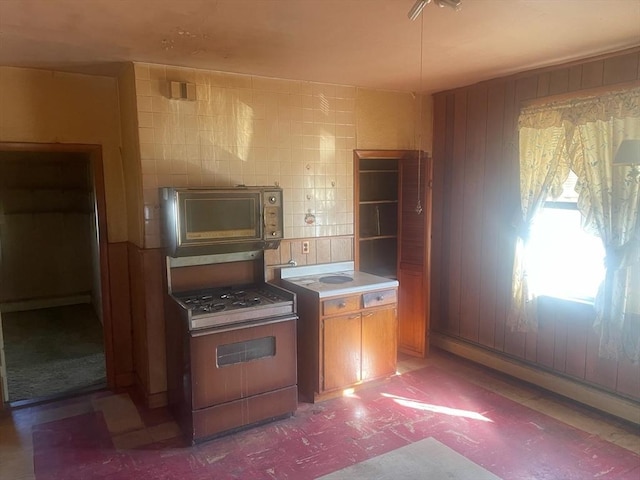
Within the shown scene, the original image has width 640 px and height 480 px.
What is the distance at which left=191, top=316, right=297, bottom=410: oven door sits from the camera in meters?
2.77

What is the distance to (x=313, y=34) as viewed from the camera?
8.09ft

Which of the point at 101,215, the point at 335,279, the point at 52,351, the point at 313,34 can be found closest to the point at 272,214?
the point at 335,279

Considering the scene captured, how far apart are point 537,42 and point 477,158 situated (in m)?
1.28

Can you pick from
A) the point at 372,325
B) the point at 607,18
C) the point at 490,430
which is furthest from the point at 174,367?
the point at 607,18

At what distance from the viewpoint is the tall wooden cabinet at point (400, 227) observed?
13.3 feet

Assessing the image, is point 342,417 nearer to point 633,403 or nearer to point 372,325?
point 372,325

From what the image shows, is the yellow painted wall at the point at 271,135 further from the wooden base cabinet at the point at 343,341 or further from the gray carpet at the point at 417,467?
the gray carpet at the point at 417,467

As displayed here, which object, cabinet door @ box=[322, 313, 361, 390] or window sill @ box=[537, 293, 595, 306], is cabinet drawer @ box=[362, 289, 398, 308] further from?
window sill @ box=[537, 293, 595, 306]

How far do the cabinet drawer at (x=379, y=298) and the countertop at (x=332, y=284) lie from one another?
0.04 meters

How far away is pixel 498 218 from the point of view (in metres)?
3.76

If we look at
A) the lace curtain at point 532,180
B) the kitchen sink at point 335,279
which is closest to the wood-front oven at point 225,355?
the kitchen sink at point 335,279

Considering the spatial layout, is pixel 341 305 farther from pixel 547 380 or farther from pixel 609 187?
pixel 609 187

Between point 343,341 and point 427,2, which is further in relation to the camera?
point 343,341

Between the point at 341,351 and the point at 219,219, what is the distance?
4.25 ft
